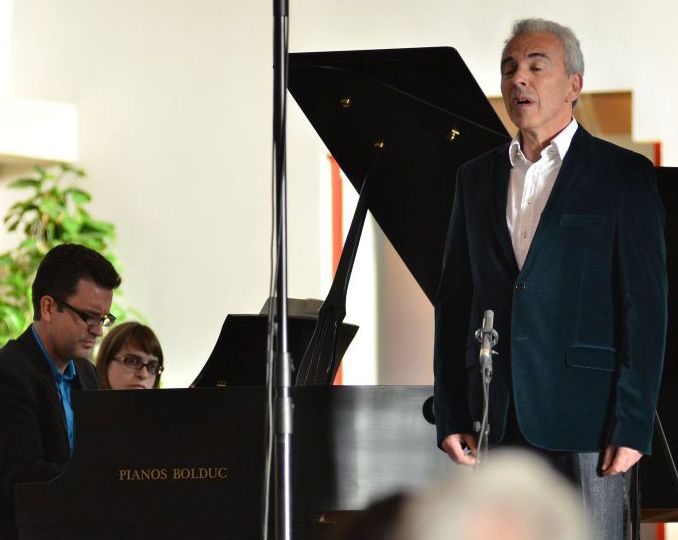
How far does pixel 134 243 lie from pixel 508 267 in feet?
13.8

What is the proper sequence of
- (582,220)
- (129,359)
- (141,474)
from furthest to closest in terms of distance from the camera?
1. (129,359)
2. (141,474)
3. (582,220)

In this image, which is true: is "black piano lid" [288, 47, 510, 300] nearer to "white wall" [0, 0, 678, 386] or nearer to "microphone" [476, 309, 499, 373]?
"microphone" [476, 309, 499, 373]

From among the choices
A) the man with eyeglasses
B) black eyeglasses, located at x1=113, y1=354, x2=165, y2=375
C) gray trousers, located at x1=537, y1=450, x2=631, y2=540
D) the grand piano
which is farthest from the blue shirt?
gray trousers, located at x1=537, y1=450, x2=631, y2=540

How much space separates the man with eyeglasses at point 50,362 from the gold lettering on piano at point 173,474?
0.24 meters

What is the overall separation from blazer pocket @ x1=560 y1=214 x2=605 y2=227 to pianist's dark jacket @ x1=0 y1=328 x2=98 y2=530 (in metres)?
1.40

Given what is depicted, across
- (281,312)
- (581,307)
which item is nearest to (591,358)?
(581,307)

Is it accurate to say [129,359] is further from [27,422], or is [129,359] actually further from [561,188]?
[561,188]

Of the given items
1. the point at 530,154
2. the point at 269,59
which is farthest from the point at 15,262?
the point at 530,154

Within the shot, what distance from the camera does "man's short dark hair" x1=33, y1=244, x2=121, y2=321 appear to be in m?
3.22

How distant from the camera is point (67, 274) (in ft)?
10.6

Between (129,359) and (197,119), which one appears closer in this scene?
(129,359)

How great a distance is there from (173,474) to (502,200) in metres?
1.06

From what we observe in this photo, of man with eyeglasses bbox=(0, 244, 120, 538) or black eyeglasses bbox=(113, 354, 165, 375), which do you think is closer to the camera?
man with eyeglasses bbox=(0, 244, 120, 538)

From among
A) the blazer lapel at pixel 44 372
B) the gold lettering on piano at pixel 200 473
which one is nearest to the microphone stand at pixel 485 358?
the gold lettering on piano at pixel 200 473
